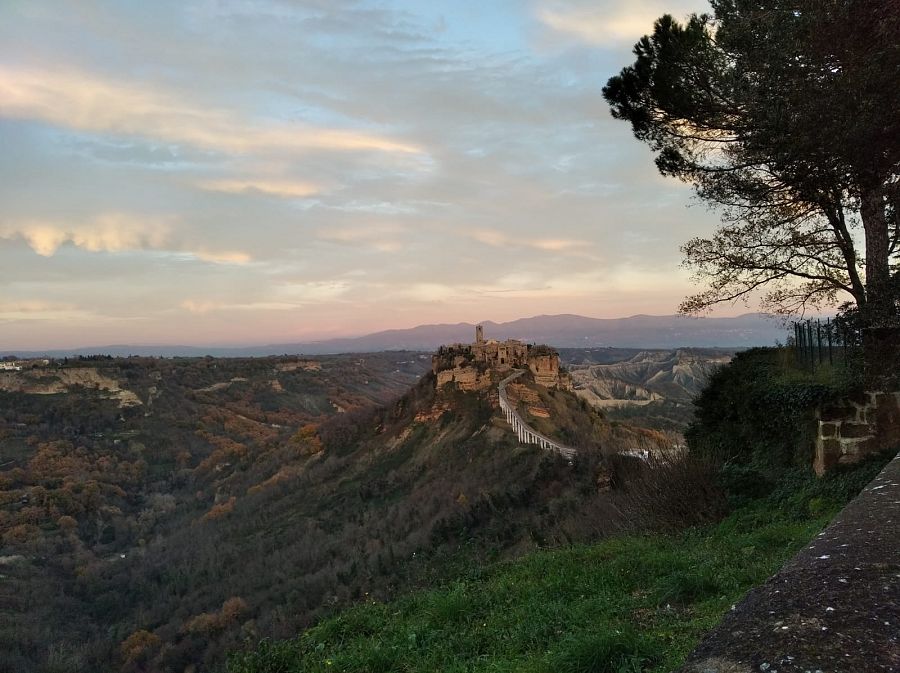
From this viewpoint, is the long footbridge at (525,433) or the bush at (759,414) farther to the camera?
the long footbridge at (525,433)

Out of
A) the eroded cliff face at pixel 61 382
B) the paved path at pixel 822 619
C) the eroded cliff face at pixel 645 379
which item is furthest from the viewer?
the eroded cliff face at pixel 61 382

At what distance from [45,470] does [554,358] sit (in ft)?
267

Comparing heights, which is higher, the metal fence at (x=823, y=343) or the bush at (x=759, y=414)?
the metal fence at (x=823, y=343)

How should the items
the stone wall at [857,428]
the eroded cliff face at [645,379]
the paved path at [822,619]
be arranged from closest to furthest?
the paved path at [822,619], the stone wall at [857,428], the eroded cliff face at [645,379]

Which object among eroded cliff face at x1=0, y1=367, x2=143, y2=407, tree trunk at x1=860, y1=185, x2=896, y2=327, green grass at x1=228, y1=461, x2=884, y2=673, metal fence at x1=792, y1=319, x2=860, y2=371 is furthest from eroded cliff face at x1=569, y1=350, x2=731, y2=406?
eroded cliff face at x1=0, y1=367, x2=143, y2=407

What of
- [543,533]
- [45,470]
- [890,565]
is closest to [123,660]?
[543,533]

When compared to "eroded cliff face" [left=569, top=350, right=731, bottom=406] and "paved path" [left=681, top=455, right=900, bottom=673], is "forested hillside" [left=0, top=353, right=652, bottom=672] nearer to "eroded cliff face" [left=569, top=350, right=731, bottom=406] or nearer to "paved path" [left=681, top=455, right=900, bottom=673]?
"paved path" [left=681, top=455, right=900, bottom=673]

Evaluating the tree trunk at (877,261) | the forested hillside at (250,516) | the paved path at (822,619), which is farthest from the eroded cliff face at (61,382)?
the paved path at (822,619)

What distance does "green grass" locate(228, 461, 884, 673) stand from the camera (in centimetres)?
449

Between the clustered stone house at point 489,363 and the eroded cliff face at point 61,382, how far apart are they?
95.2 meters

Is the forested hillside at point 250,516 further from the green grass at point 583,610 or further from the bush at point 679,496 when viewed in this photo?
the green grass at point 583,610

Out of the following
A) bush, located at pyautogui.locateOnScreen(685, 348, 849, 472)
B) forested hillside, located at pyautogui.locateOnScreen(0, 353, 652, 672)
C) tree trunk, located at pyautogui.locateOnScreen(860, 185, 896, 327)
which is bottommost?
forested hillside, located at pyautogui.locateOnScreen(0, 353, 652, 672)

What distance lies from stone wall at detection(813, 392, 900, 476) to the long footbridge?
50.6 ft

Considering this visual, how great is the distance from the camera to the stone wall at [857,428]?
9.39 m
